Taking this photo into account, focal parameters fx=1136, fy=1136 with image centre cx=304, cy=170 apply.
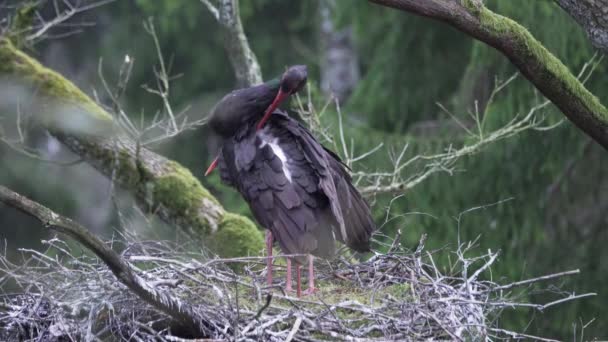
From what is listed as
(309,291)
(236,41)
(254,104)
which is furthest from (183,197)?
(309,291)

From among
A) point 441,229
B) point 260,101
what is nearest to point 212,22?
point 441,229

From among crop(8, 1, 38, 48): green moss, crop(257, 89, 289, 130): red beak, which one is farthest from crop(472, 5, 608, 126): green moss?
crop(8, 1, 38, 48): green moss

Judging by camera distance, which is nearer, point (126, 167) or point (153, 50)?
point (126, 167)

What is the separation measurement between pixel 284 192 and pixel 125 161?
2296 millimetres

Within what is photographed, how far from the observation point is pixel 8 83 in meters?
8.33

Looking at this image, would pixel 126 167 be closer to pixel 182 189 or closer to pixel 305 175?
pixel 182 189

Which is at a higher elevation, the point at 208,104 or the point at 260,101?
the point at 260,101

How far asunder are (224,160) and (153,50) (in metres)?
9.23

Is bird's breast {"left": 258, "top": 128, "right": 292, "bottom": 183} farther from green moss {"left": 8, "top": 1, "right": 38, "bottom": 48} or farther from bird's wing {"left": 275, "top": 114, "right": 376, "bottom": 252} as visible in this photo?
green moss {"left": 8, "top": 1, "right": 38, "bottom": 48}

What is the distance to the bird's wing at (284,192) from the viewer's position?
583 cm

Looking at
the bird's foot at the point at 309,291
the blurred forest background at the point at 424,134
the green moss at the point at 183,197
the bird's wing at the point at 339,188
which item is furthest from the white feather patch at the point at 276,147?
the green moss at the point at 183,197

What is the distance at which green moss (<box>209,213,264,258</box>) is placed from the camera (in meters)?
7.59

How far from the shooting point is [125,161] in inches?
311

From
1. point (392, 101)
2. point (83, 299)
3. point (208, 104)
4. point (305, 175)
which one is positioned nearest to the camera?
point (83, 299)
